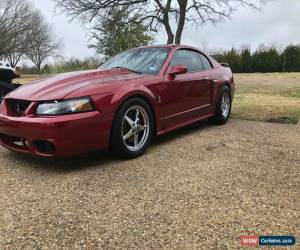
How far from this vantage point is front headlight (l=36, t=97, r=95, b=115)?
12.5 feet

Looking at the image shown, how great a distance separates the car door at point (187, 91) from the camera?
16.4ft

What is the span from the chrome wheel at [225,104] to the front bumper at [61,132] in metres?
2.95

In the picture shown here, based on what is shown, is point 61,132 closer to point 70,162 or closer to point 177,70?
point 70,162

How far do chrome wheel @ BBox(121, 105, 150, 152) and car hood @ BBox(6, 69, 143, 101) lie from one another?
38 cm

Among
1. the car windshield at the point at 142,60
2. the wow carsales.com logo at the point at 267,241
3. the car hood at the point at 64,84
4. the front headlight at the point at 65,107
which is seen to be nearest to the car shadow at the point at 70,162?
the front headlight at the point at 65,107

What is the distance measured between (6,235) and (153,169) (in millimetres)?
1692

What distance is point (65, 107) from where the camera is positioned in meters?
3.82

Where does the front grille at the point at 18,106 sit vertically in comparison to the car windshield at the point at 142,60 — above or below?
below

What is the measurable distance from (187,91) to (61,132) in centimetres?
218

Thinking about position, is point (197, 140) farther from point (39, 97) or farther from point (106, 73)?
point (39, 97)

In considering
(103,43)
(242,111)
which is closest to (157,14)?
(103,43)

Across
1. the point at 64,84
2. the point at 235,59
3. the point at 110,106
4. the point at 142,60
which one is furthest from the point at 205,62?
the point at 235,59

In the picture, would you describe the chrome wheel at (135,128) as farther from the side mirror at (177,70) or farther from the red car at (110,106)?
the side mirror at (177,70)

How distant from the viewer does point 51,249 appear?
2537 millimetres
